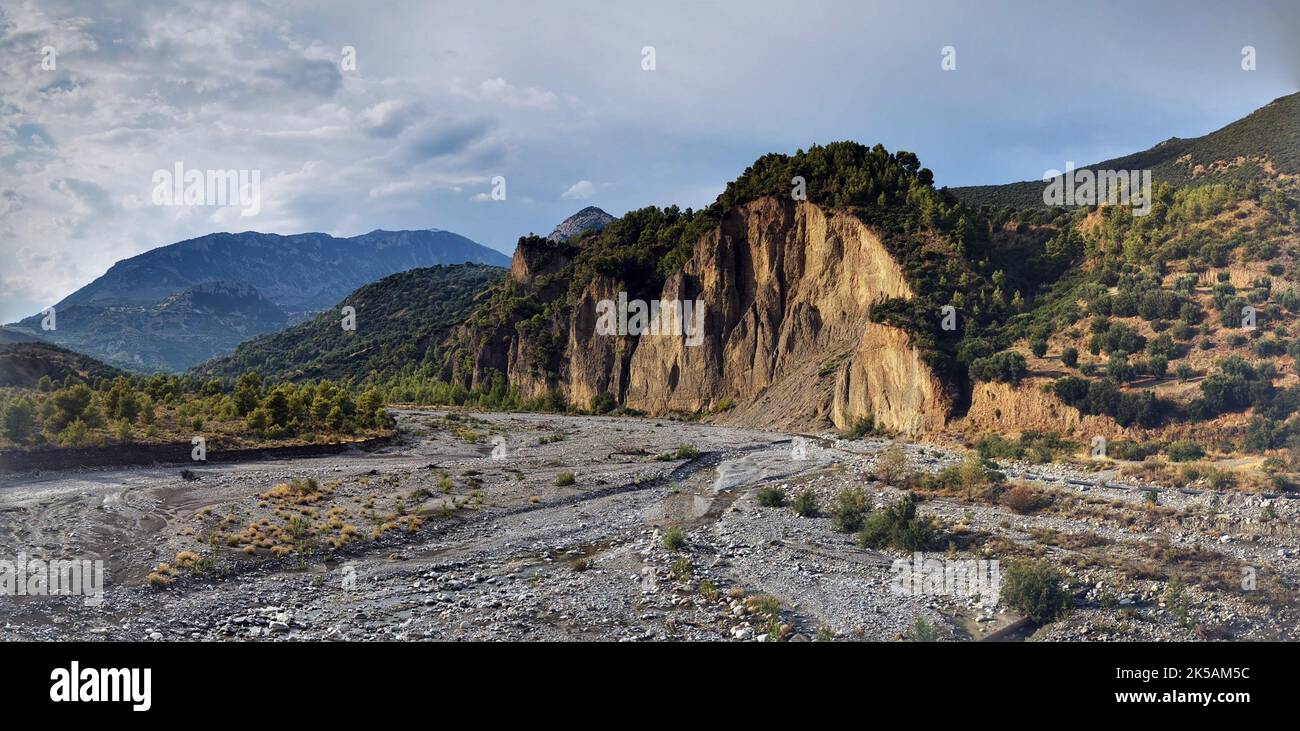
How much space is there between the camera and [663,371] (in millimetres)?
74188

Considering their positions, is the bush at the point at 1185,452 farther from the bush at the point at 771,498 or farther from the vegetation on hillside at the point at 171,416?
the vegetation on hillside at the point at 171,416

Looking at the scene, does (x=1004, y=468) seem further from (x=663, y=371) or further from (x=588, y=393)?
(x=588, y=393)

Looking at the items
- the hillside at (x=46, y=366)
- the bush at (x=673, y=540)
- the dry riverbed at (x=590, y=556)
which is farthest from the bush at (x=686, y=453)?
the hillside at (x=46, y=366)

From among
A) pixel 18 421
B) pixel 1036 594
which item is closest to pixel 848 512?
pixel 1036 594

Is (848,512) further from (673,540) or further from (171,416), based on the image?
(171,416)

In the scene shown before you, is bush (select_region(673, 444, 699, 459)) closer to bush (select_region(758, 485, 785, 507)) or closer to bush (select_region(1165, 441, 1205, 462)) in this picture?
bush (select_region(758, 485, 785, 507))

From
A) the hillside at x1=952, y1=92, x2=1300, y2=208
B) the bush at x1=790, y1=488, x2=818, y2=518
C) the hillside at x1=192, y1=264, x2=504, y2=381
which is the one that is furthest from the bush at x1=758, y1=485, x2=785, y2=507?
the hillside at x1=192, y1=264, x2=504, y2=381

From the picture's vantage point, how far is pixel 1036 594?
13.7 metres

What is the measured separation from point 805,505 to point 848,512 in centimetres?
219

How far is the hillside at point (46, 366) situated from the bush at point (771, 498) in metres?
59.5

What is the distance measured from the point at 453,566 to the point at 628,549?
4.55 meters

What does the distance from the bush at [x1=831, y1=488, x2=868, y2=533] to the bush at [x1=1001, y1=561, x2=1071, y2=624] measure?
261 inches
